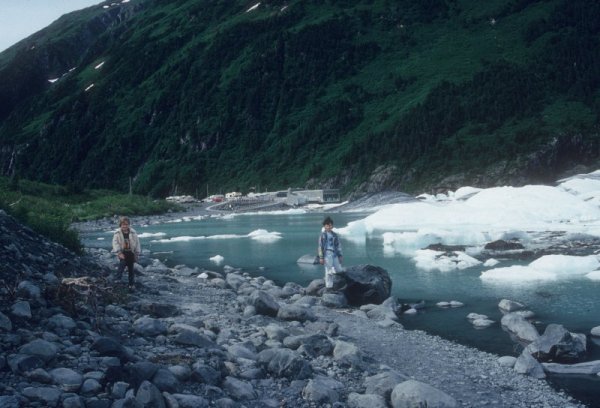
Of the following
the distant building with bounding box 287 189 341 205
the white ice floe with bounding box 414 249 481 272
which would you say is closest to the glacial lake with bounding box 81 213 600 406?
the white ice floe with bounding box 414 249 481 272

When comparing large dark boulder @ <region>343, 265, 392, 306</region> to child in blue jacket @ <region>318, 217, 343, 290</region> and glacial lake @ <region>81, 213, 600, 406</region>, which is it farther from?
glacial lake @ <region>81, 213, 600, 406</region>

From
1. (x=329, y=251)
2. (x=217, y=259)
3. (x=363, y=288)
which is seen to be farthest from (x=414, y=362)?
(x=217, y=259)

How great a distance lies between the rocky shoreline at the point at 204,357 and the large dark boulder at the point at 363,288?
218 centimetres

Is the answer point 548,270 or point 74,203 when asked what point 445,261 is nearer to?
point 548,270

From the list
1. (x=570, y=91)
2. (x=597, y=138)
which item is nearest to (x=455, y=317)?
(x=597, y=138)

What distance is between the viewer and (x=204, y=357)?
8.09m

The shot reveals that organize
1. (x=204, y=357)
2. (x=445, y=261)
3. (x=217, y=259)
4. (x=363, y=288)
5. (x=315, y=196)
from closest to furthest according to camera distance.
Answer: (x=204, y=357) → (x=363, y=288) → (x=445, y=261) → (x=217, y=259) → (x=315, y=196)

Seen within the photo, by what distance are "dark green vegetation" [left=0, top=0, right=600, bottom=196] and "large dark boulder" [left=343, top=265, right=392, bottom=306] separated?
82.0 m

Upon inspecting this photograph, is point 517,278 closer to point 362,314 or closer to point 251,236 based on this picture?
point 362,314

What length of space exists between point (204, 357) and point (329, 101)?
127 metres

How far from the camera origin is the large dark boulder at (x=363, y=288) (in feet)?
50.7

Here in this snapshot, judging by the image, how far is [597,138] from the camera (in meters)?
94.7

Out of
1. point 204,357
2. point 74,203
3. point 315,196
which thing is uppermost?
point 204,357

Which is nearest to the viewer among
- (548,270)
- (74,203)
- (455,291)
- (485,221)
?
(455,291)
